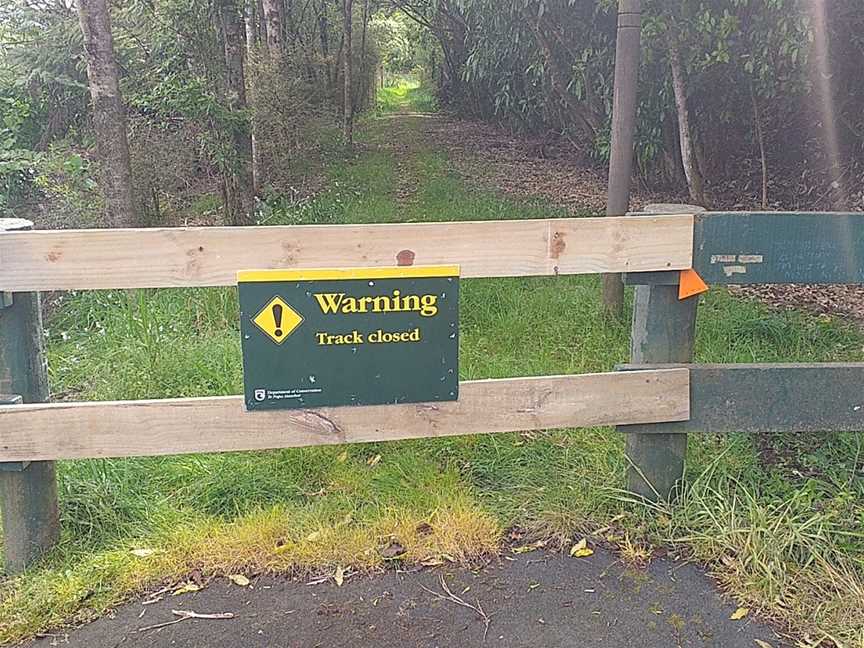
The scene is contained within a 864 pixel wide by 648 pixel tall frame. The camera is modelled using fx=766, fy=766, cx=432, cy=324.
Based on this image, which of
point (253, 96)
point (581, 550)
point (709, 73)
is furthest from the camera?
point (253, 96)

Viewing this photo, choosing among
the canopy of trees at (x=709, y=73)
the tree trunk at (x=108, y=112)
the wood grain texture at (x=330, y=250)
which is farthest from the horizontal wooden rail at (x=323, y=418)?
the canopy of trees at (x=709, y=73)

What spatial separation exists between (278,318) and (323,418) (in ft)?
1.29

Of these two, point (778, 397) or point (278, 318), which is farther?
point (778, 397)

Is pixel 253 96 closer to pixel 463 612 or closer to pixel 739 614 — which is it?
pixel 463 612

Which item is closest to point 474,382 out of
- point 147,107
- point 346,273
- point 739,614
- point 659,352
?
point 346,273

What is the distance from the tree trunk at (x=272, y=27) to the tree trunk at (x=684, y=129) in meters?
6.35

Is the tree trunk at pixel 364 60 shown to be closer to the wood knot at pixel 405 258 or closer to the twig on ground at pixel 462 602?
the wood knot at pixel 405 258

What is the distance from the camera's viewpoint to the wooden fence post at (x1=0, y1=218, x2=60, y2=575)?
8.51 feet

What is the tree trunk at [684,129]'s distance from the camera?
804 cm

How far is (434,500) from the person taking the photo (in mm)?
3117

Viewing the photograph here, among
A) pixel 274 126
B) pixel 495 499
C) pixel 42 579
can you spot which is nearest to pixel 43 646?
pixel 42 579

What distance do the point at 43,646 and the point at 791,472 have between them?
2969mm

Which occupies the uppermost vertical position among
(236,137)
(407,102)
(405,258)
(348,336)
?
(407,102)

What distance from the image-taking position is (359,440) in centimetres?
270
